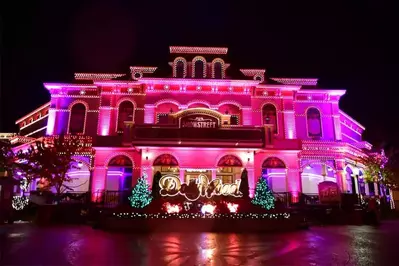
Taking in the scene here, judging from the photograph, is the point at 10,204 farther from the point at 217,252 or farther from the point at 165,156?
the point at 217,252

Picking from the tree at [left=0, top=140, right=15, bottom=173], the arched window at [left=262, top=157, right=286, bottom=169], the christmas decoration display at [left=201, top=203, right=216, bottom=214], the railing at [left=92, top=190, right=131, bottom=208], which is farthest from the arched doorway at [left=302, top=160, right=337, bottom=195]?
the tree at [left=0, top=140, right=15, bottom=173]

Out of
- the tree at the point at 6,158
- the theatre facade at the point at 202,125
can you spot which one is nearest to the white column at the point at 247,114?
the theatre facade at the point at 202,125

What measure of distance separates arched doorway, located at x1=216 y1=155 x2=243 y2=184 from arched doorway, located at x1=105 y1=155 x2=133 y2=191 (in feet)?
23.6

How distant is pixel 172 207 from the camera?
53.1 ft

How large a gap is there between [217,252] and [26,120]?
2851cm

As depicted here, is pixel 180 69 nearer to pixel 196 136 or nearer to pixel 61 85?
pixel 196 136

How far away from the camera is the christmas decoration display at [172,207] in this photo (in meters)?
16.0

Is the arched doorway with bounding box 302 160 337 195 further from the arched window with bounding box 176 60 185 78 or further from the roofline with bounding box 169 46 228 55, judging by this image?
the arched window with bounding box 176 60 185 78

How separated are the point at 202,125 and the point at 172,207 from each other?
882 cm

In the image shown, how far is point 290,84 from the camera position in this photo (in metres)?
27.4

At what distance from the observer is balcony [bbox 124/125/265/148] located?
2217cm

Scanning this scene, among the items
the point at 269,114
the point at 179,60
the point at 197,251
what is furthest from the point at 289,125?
the point at 197,251

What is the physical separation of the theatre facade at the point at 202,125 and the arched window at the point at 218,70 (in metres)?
0.09

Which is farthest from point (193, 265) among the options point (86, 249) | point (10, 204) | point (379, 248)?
point (10, 204)
